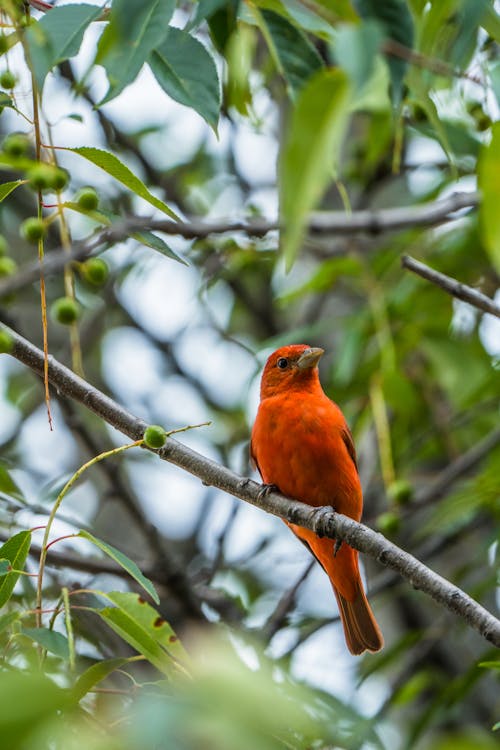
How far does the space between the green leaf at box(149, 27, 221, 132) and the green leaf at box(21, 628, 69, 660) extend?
1307mm

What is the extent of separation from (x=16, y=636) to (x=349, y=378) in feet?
11.1

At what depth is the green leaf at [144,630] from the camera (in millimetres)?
2512

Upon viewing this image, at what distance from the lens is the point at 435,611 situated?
6.48 m

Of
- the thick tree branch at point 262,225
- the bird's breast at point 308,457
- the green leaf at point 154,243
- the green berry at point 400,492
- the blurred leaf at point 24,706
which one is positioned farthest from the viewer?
the green berry at point 400,492

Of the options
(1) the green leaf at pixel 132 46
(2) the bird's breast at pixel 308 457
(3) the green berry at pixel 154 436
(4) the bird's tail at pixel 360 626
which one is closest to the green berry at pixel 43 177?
(1) the green leaf at pixel 132 46

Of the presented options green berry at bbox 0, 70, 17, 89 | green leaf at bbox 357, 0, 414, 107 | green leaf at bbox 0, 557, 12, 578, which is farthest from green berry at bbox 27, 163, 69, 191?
green leaf at bbox 0, 557, 12, 578

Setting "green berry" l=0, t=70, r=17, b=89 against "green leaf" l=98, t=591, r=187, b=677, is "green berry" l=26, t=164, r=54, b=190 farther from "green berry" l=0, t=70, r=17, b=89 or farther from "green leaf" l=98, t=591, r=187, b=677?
"green leaf" l=98, t=591, r=187, b=677

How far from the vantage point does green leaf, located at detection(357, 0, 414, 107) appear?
1.87 meters

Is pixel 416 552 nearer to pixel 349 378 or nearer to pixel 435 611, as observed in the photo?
pixel 435 611

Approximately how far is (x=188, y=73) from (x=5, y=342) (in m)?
0.87

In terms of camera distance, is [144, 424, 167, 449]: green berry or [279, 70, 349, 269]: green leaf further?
[144, 424, 167, 449]: green berry

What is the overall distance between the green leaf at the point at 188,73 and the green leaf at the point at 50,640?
1307 mm

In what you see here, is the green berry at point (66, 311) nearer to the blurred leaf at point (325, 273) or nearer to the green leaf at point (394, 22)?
the green leaf at point (394, 22)

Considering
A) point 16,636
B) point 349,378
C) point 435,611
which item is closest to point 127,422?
point 16,636
